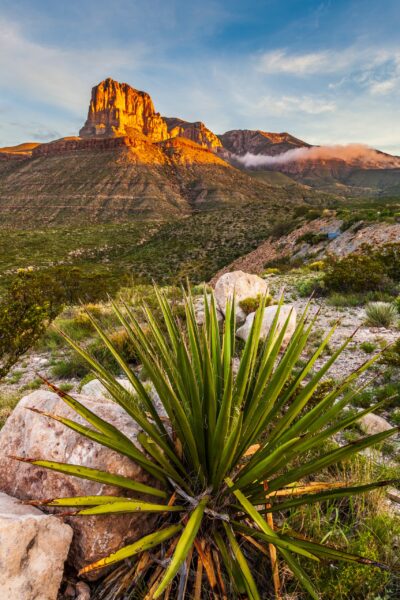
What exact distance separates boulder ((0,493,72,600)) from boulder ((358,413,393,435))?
2930 mm

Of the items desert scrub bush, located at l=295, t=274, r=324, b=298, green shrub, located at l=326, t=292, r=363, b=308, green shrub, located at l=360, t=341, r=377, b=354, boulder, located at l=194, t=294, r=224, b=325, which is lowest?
boulder, located at l=194, t=294, r=224, b=325

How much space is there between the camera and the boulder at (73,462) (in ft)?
5.36

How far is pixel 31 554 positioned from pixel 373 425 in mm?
3211

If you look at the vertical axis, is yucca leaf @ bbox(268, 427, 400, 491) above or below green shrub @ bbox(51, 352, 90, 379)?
above

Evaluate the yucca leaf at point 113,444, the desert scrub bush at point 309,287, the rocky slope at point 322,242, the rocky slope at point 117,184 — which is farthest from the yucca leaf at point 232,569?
the rocky slope at point 117,184

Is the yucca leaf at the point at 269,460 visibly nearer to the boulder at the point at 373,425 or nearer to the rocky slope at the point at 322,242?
the boulder at the point at 373,425

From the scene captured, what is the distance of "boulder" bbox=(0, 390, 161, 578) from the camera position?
163 centimetres

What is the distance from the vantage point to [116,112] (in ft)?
563

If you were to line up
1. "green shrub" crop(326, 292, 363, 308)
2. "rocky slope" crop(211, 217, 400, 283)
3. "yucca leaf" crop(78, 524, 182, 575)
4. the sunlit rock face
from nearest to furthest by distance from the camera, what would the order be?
1. "yucca leaf" crop(78, 524, 182, 575)
2. "green shrub" crop(326, 292, 363, 308)
3. "rocky slope" crop(211, 217, 400, 283)
4. the sunlit rock face

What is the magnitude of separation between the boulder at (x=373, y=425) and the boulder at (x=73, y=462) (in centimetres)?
246

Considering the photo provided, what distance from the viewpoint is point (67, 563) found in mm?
1690

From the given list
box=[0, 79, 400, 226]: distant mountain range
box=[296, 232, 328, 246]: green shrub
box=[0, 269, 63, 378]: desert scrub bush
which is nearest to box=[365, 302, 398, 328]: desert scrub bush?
box=[0, 269, 63, 378]: desert scrub bush

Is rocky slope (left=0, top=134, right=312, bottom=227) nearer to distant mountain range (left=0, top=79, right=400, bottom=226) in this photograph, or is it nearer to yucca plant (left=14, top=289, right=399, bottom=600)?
distant mountain range (left=0, top=79, right=400, bottom=226)

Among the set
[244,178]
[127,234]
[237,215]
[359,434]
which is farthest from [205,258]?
[244,178]
